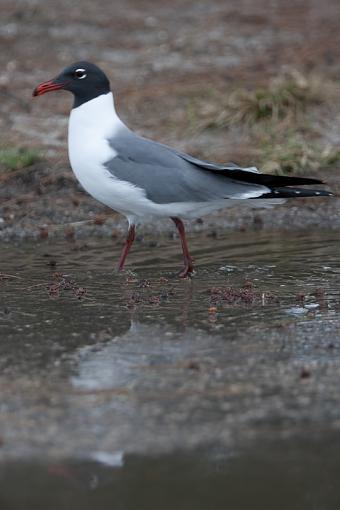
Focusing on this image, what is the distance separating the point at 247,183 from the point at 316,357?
2.11 metres

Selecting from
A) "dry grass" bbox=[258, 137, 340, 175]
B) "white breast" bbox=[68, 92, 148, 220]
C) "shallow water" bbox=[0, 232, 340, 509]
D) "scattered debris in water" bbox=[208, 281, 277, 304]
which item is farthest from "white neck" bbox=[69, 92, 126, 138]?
"dry grass" bbox=[258, 137, 340, 175]

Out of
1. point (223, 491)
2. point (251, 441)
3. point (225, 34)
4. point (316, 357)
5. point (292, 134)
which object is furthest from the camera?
point (225, 34)

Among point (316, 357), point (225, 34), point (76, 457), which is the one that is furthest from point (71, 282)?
point (225, 34)

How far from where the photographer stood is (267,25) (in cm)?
1303

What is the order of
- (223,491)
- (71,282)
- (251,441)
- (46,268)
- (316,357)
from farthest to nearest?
(46,268), (71,282), (316,357), (251,441), (223,491)

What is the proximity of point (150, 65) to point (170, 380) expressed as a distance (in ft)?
23.6

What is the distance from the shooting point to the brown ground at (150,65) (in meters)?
9.41

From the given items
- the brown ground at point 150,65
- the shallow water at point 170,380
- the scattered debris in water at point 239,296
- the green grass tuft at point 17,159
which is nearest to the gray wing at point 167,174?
the shallow water at point 170,380

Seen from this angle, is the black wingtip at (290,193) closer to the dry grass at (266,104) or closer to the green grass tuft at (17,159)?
the green grass tuft at (17,159)

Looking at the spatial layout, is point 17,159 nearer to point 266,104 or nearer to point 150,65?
point 266,104

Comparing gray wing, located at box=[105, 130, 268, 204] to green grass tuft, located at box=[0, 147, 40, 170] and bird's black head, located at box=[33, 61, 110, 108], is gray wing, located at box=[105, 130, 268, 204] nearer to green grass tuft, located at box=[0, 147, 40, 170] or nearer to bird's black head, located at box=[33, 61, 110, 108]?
bird's black head, located at box=[33, 61, 110, 108]

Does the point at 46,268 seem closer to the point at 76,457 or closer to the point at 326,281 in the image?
the point at 326,281

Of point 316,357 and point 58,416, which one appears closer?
point 58,416

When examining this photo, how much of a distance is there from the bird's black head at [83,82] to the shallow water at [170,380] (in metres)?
1.14
